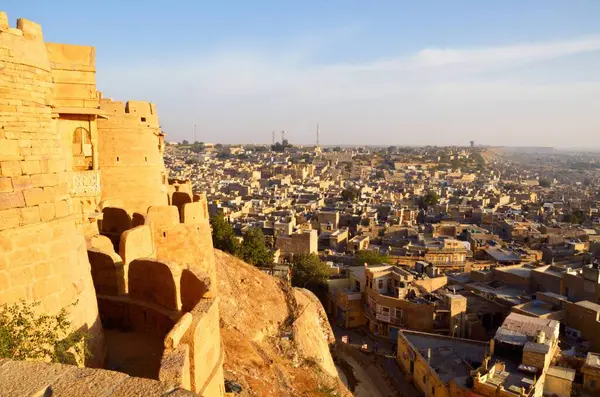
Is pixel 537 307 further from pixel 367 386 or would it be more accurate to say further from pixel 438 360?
pixel 367 386

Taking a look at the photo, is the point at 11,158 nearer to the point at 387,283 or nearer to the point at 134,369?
the point at 134,369

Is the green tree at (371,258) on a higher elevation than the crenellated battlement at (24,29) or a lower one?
lower

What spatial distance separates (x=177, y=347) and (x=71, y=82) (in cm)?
763

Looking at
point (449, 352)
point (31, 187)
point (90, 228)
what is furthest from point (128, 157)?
point (449, 352)

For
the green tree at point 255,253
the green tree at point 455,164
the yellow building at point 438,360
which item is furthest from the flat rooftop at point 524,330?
the green tree at point 455,164

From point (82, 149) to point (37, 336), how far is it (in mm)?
7098

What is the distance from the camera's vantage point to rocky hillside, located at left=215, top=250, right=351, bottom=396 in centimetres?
1343

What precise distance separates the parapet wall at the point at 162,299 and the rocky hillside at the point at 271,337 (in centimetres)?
393

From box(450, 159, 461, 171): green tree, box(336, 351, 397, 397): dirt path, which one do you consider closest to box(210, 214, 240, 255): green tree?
box(336, 351, 397, 397): dirt path

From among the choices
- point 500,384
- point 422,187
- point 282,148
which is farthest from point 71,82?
point 282,148

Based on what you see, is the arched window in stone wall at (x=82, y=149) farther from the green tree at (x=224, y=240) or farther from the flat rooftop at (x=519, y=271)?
the flat rooftop at (x=519, y=271)

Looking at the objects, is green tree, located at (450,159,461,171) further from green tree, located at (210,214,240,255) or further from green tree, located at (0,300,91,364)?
green tree, located at (0,300,91,364)

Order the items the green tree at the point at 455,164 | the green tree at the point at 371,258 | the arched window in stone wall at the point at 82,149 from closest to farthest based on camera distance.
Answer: the arched window in stone wall at the point at 82,149, the green tree at the point at 371,258, the green tree at the point at 455,164

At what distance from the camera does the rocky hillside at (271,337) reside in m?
13.4
